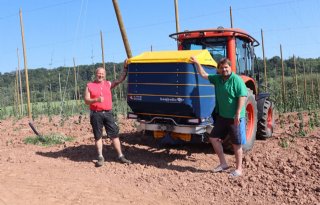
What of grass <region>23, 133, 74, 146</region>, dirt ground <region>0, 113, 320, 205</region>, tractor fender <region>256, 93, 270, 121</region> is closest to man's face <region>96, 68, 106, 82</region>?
dirt ground <region>0, 113, 320, 205</region>

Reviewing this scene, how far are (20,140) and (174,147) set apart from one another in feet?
11.6

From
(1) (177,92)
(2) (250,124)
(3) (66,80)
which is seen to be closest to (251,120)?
(2) (250,124)

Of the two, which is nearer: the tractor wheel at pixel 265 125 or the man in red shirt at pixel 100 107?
the man in red shirt at pixel 100 107

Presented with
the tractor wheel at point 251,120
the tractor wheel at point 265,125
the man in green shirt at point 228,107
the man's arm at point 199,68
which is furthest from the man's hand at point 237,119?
the tractor wheel at point 265,125

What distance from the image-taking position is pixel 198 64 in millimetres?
5215

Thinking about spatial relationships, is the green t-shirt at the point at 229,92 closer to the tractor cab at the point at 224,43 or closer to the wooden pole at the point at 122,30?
the tractor cab at the point at 224,43

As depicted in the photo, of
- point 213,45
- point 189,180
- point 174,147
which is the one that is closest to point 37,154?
point 174,147

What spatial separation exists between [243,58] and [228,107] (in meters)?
2.30

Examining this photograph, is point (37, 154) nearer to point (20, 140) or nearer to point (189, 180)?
point (20, 140)

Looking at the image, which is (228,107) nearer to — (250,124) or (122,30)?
(250,124)

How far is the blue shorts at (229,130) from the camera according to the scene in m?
5.10

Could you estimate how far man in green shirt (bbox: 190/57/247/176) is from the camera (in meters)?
4.98

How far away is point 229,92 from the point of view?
500cm

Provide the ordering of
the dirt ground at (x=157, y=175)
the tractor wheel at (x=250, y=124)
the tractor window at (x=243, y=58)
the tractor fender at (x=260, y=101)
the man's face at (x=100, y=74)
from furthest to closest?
the tractor fender at (x=260, y=101), the tractor window at (x=243, y=58), the tractor wheel at (x=250, y=124), the man's face at (x=100, y=74), the dirt ground at (x=157, y=175)
